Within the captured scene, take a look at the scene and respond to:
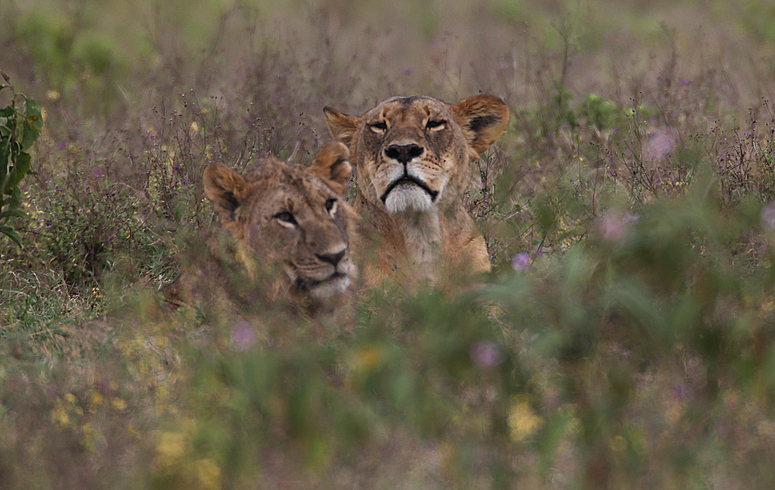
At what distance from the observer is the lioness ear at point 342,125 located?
5.80 meters

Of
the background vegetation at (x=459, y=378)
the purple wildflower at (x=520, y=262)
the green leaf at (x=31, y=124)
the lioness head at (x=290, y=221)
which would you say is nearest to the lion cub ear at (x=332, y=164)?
the lioness head at (x=290, y=221)

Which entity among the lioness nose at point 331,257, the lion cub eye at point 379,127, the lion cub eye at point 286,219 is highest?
the lion cub eye at point 379,127

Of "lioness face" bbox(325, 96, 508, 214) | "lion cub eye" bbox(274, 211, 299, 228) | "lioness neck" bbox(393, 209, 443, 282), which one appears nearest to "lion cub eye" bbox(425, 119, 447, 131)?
"lioness face" bbox(325, 96, 508, 214)

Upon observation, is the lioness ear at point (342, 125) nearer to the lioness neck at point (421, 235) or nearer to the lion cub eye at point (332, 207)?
the lioness neck at point (421, 235)

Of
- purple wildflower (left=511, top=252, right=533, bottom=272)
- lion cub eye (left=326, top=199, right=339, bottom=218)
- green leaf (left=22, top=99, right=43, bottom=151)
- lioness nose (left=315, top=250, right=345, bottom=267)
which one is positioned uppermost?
green leaf (left=22, top=99, right=43, bottom=151)

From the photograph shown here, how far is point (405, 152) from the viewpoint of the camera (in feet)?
16.9

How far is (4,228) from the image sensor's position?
4812mm

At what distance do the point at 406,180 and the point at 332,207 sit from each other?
0.59 metres

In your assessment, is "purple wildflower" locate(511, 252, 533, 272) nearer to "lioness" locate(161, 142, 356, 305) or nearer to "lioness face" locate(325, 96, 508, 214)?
"lioness" locate(161, 142, 356, 305)

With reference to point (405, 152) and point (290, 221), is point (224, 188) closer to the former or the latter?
point (290, 221)

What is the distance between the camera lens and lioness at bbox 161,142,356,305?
446cm

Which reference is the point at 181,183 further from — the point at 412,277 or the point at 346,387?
the point at 346,387

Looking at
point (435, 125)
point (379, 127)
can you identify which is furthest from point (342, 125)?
point (435, 125)

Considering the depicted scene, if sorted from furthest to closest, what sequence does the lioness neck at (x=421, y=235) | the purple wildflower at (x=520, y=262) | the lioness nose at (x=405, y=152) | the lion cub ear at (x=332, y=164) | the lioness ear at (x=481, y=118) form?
the lioness ear at (x=481, y=118) < the lioness neck at (x=421, y=235) < the lioness nose at (x=405, y=152) < the lion cub ear at (x=332, y=164) < the purple wildflower at (x=520, y=262)
